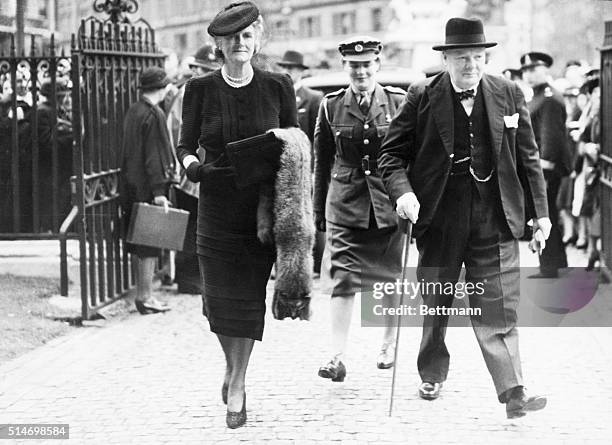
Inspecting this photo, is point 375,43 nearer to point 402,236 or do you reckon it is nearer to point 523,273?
point 402,236

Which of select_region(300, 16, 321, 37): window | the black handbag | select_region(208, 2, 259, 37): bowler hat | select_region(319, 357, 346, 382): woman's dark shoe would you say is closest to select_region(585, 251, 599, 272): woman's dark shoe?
select_region(319, 357, 346, 382): woman's dark shoe

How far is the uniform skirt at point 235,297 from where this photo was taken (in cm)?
603

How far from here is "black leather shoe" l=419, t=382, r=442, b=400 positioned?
6457mm

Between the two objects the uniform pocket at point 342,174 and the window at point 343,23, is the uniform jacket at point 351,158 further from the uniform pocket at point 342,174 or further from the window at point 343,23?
the window at point 343,23

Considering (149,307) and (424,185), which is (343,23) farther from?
(424,185)

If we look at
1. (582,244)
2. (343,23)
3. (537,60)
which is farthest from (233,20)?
(343,23)

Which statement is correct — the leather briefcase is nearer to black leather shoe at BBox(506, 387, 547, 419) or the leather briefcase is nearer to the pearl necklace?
the pearl necklace

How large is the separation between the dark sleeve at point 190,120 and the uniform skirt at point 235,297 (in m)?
0.61

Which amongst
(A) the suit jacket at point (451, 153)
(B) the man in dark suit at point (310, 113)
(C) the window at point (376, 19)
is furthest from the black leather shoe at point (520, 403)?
(C) the window at point (376, 19)

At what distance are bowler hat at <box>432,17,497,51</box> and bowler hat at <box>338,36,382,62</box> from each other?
1.35 metres

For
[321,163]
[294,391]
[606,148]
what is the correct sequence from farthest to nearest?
1. [606,148]
2. [321,163]
3. [294,391]

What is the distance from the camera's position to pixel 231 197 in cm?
600

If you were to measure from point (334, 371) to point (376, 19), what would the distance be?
58981 millimetres

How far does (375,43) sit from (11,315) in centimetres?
394
